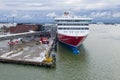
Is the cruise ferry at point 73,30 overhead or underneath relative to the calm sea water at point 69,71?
overhead

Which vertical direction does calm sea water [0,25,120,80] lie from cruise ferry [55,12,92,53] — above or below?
below

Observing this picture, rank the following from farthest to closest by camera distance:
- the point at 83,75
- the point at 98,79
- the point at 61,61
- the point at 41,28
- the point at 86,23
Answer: the point at 41,28 < the point at 86,23 < the point at 61,61 < the point at 83,75 < the point at 98,79

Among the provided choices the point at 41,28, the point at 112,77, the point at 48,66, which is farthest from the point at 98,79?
the point at 41,28

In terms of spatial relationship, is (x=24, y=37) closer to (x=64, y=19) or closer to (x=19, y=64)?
(x=64, y=19)

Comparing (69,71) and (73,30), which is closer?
(69,71)

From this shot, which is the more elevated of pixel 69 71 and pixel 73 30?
pixel 73 30

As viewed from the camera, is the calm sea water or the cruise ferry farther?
the cruise ferry

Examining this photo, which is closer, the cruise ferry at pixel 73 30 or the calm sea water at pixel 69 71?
the calm sea water at pixel 69 71

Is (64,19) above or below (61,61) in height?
above
